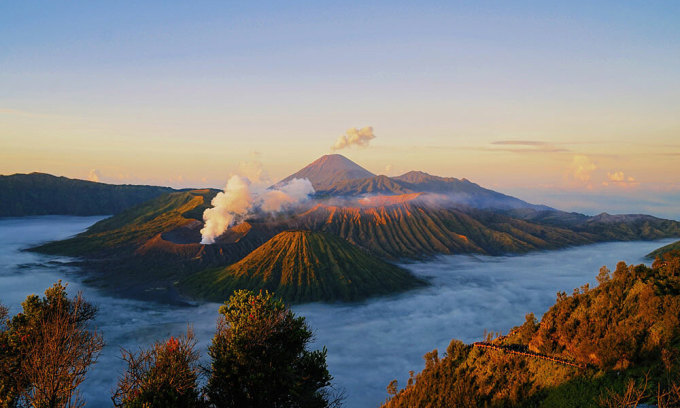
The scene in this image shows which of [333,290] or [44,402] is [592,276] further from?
[44,402]

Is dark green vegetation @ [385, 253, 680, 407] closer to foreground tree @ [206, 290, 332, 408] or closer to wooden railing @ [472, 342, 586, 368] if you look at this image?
wooden railing @ [472, 342, 586, 368]

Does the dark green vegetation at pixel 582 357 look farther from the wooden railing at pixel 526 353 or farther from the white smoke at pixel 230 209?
the white smoke at pixel 230 209

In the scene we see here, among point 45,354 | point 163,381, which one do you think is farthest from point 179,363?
point 45,354

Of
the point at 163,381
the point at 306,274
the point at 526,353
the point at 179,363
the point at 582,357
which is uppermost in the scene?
the point at 179,363

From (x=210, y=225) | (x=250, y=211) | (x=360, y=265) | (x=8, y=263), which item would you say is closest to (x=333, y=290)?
(x=360, y=265)

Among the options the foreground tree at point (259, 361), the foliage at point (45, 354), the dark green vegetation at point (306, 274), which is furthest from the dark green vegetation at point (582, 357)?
the dark green vegetation at point (306, 274)

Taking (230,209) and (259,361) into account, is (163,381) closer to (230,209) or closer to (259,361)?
(259,361)

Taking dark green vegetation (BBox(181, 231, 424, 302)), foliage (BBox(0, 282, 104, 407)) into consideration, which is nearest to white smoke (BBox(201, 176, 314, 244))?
dark green vegetation (BBox(181, 231, 424, 302))
